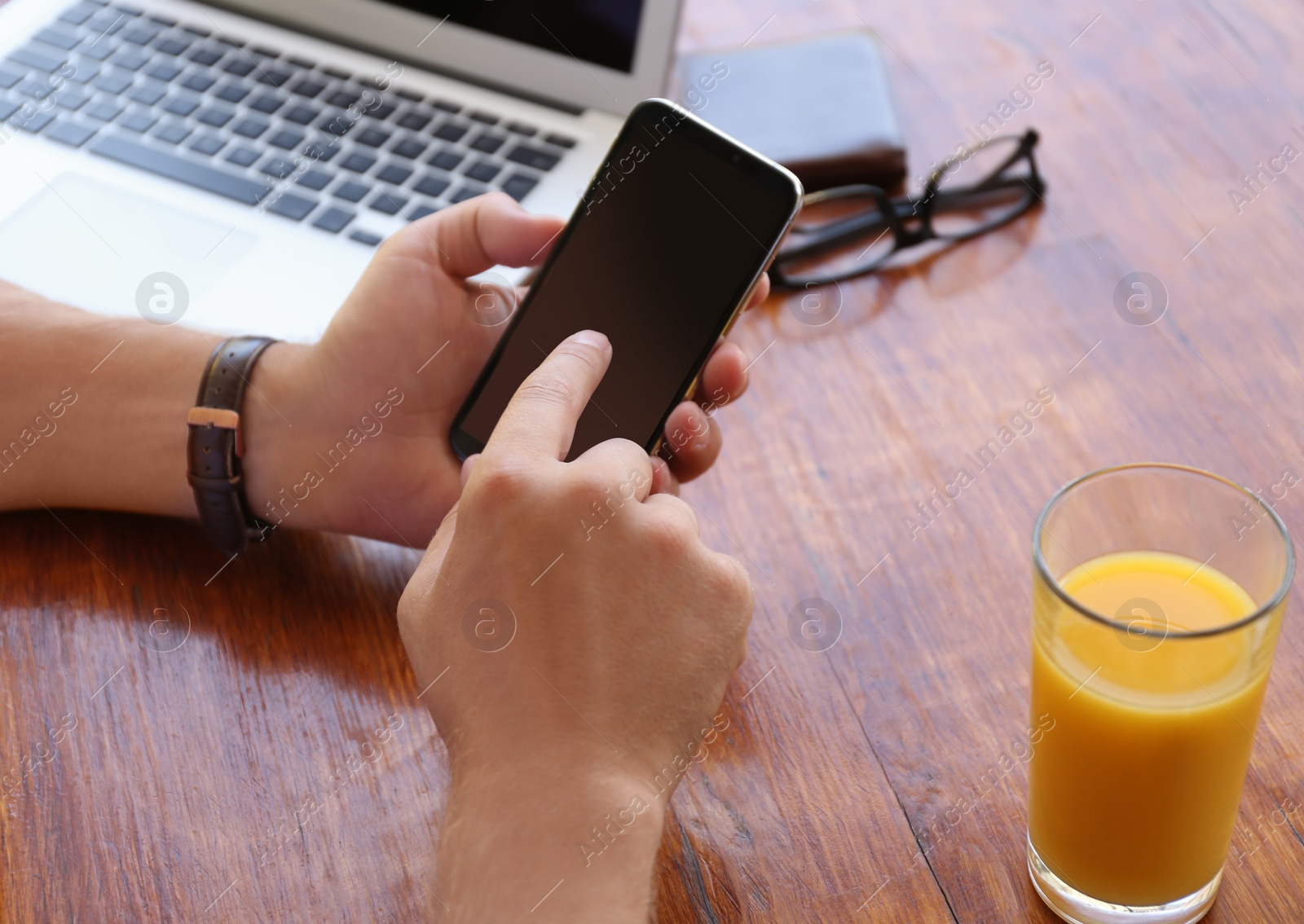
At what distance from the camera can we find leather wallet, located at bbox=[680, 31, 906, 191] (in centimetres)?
107

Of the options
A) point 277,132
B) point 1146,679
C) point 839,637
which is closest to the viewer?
point 1146,679

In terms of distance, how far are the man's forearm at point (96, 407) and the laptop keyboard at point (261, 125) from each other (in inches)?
8.4

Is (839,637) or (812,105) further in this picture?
(812,105)

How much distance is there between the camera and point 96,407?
849 mm

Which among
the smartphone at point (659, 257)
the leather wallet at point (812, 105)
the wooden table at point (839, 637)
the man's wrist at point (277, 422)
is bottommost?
the wooden table at point (839, 637)

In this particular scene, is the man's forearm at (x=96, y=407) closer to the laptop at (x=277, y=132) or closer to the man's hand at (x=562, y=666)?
the laptop at (x=277, y=132)

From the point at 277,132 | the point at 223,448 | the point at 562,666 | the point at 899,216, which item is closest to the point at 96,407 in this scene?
the point at 223,448

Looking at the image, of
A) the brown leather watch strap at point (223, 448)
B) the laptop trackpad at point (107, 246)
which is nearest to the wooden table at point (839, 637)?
the brown leather watch strap at point (223, 448)

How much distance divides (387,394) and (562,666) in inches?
13.9

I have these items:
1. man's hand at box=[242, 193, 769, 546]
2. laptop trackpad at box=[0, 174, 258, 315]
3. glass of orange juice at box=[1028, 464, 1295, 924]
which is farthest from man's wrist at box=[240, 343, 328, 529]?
glass of orange juice at box=[1028, 464, 1295, 924]

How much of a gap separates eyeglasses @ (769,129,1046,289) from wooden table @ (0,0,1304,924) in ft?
0.09

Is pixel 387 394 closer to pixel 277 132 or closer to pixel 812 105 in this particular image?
pixel 277 132

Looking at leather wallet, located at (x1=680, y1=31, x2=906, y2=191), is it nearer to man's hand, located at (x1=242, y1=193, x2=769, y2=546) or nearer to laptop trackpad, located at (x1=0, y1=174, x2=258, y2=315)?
man's hand, located at (x1=242, y1=193, x2=769, y2=546)

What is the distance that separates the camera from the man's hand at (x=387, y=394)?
0.81 meters
